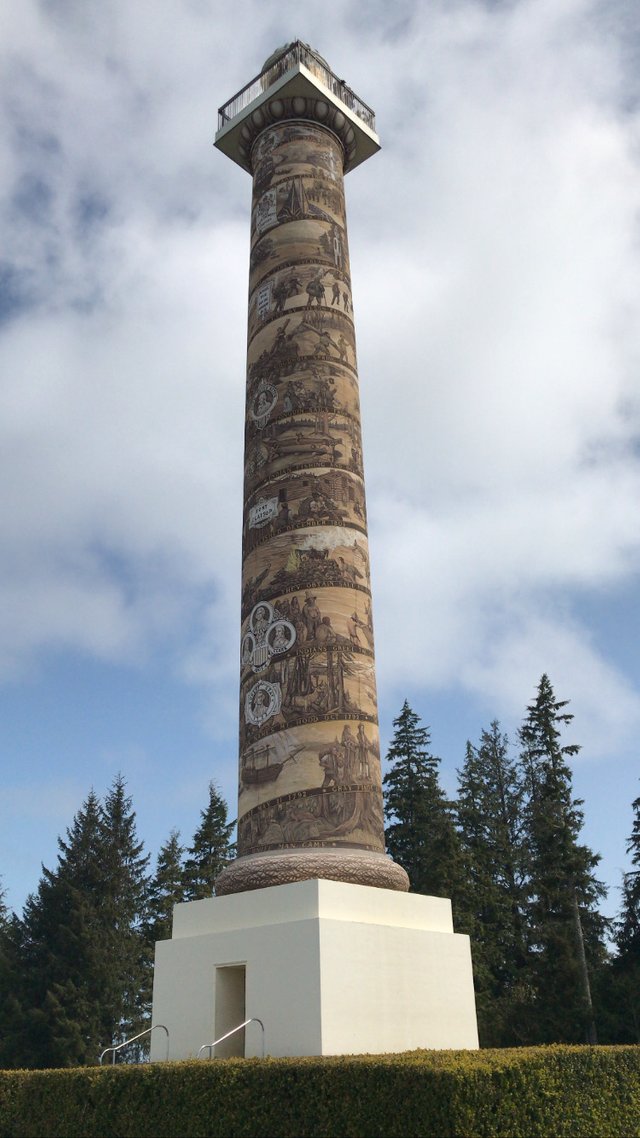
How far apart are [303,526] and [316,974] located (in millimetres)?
5454

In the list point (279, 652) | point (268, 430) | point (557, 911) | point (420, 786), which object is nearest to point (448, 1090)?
point (279, 652)

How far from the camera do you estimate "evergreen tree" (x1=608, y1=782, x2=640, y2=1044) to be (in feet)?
72.1

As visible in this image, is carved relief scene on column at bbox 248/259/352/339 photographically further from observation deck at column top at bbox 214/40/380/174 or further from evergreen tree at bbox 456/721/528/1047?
evergreen tree at bbox 456/721/528/1047

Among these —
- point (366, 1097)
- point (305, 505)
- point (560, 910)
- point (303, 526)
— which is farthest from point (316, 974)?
point (560, 910)

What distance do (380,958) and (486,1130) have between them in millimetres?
2941

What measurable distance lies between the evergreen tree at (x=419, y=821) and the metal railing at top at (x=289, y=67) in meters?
19.1

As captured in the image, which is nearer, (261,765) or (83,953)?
(261,765)

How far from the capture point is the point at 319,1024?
31.3 ft

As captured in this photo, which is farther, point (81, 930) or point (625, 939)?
point (81, 930)

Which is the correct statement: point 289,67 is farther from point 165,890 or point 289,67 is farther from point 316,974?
point 165,890

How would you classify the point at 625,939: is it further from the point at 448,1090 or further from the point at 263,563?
the point at 448,1090

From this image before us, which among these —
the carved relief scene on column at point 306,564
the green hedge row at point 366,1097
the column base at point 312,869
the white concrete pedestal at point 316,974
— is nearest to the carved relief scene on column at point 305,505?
the carved relief scene on column at point 306,564

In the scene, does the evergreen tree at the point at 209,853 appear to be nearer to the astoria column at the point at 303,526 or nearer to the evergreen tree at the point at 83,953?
the evergreen tree at the point at 83,953

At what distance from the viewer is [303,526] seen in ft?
42.0
